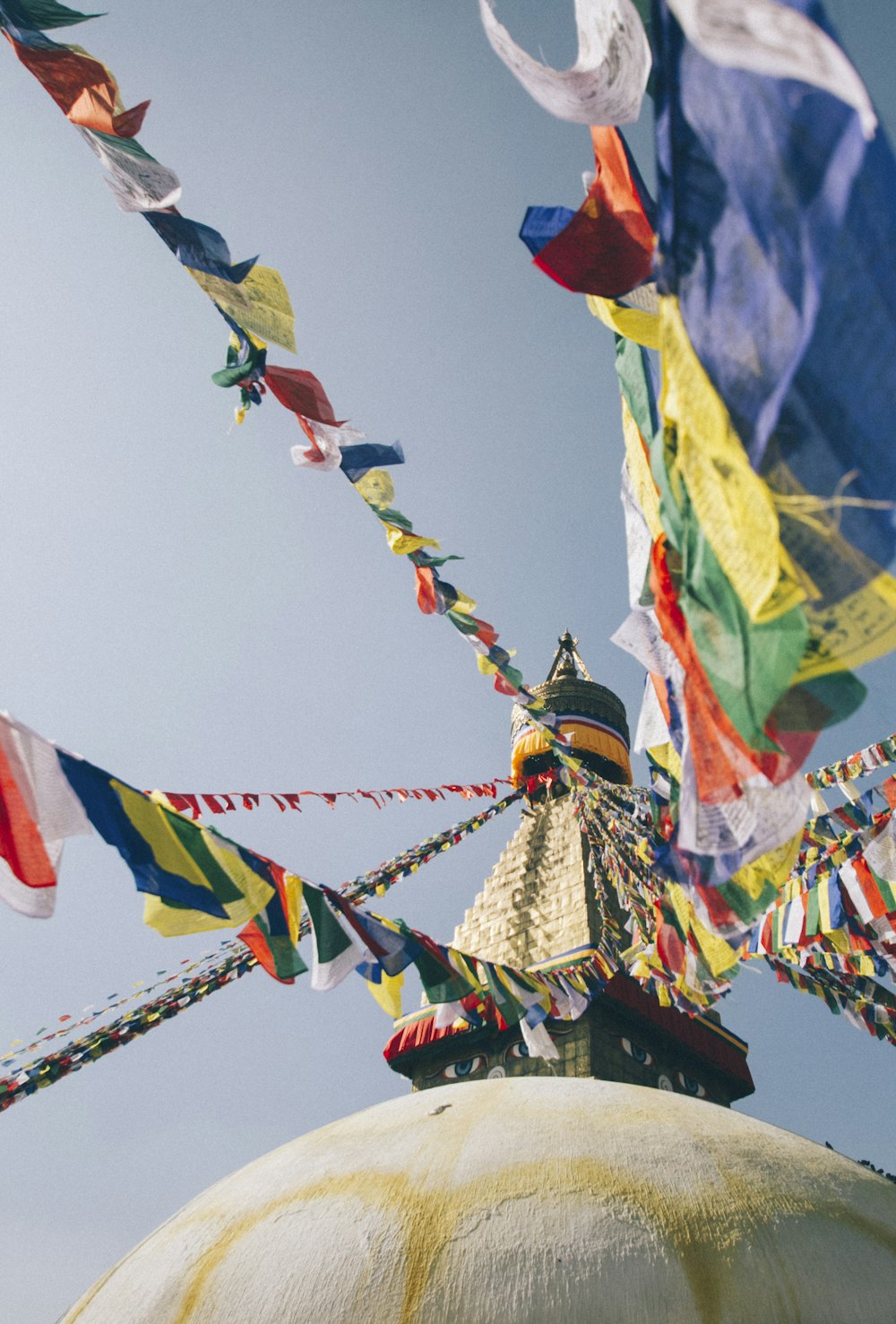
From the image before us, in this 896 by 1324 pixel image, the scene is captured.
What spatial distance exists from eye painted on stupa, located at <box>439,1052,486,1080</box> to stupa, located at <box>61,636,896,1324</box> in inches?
136

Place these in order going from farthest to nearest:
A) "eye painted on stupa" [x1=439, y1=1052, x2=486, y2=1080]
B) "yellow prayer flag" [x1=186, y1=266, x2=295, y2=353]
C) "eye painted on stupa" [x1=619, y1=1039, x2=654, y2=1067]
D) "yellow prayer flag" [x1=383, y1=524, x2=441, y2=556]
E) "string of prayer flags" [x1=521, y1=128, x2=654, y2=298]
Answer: "eye painted on stupa" [x1=439, y1=1052, x2=486, y2=1080]
"eye painted on stupa" [x1=619, y1=1039, x2=654, y2=1067]
"yellow prayer flag" [x1=383, y1=524, x2=441, y2=556]
"yellow prayer flag" [x1=186, y1=266, x2=295, y2=353]
"string of prayer flags" [x1=521, y1=128, x2=654, y2=298]

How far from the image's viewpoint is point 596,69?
5.06 feet

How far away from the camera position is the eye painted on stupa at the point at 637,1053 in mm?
7839

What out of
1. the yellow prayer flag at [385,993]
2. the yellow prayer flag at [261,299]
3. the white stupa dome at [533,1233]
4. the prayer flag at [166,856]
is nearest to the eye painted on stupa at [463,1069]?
the white stupa dome at [533,1233]

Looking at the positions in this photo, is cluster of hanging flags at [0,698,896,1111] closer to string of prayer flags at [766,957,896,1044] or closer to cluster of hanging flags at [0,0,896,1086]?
string of prayer flags at [766,957,896,1044]

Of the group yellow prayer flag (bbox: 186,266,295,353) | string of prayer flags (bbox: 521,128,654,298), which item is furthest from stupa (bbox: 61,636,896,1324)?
yellow prayer flag (bbox: 186,266,295,353)

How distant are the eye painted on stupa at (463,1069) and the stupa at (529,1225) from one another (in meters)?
3.46

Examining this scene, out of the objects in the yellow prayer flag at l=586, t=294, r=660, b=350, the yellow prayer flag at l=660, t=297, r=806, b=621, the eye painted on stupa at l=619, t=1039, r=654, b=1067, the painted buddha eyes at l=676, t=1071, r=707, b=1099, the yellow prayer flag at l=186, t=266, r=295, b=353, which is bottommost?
the painted buddha eyes at l=676, t=1071, r=707, b=1099

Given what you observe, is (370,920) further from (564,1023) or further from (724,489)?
(564,1023)

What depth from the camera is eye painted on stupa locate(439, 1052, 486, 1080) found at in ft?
26.7

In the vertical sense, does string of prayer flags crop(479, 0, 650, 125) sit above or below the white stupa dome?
above

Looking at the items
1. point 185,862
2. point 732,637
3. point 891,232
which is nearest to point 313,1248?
point 185,862

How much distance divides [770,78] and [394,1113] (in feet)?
16.1

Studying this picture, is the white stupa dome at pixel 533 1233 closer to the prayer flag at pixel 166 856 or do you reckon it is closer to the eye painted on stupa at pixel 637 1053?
the prayer flag at pixel 166 856
